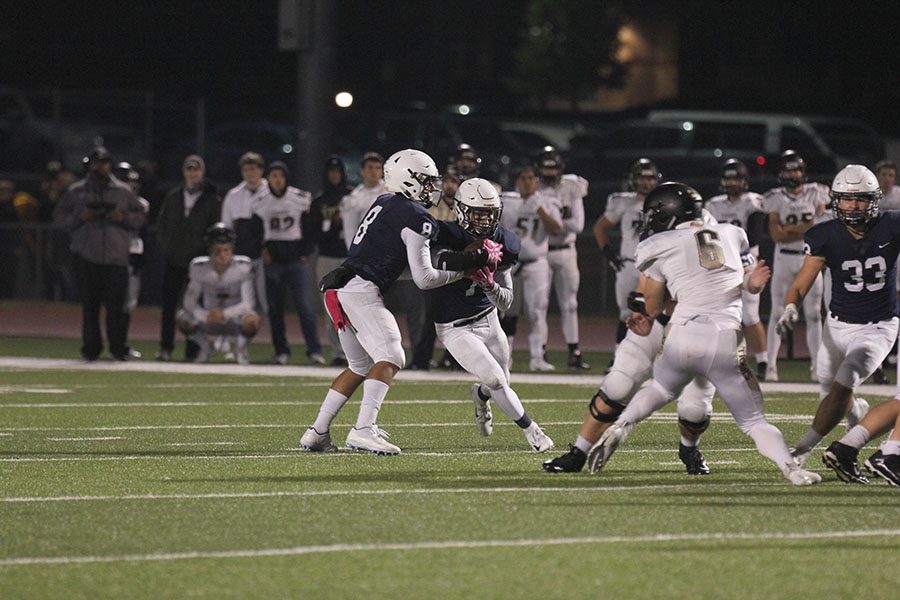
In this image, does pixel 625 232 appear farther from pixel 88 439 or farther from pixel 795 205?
pixel 88 439

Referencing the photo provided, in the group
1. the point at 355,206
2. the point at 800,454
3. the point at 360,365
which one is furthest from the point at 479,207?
the point at 355,206

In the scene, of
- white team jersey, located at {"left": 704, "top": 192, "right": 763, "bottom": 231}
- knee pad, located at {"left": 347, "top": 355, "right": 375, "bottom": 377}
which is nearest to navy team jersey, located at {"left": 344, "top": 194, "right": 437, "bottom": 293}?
knee pad, located at {"left": 347, "top": 355, "right": 375, "bottom": 377}

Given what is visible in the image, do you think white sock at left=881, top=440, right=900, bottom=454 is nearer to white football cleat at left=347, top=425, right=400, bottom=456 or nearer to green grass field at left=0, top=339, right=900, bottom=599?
green grass field at left=0, top=339, right=900, bottom=599

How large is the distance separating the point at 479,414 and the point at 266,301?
248 inches

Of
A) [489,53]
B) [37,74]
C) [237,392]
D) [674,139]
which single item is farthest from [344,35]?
[237,392]

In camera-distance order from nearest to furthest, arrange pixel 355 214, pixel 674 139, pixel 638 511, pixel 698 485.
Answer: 1. pixel 638 511
2. pixel 698 485
3. pixel 355 214
4. pixel 674 139

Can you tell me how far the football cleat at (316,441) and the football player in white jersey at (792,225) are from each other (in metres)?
5.79

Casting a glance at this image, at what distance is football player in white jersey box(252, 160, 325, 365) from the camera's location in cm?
1550

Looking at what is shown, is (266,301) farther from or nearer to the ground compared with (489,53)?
nearer to the ground

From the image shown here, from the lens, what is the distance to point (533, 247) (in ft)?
49.9

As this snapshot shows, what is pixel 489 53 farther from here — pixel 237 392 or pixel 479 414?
pixel 479 414

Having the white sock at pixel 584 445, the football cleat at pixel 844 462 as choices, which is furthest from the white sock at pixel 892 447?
the white sock at pixel 584 445

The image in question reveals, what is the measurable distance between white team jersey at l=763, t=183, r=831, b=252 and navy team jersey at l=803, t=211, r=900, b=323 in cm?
555

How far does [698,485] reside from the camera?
829cm
